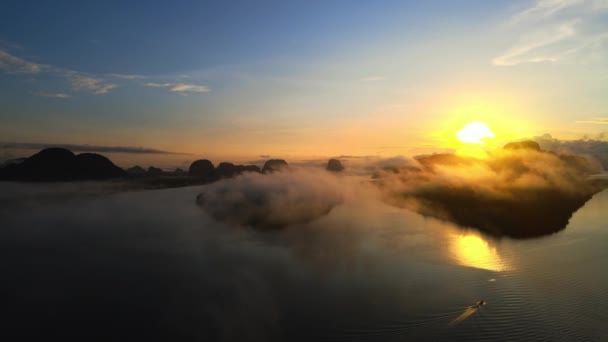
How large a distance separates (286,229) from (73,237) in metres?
21.6

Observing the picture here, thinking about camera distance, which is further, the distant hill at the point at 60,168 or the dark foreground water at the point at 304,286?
the distant hill at the point at 60,168

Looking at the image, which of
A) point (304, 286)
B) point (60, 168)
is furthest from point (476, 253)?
point (60, 168)

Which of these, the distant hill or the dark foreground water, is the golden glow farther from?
the distant hill

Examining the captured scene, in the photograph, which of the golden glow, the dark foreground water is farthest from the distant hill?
the golden glow

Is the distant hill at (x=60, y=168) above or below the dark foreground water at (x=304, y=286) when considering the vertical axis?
above

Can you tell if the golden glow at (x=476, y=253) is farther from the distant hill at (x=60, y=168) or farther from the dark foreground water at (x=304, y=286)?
the distant hill at (x=60, y=168)

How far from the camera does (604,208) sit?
53562 millimetres

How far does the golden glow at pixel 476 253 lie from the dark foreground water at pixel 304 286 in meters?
0.13

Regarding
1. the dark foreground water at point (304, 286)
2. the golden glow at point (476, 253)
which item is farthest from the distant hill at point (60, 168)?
the golden glow at point (476, 253)

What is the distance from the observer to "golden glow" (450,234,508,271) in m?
21.9

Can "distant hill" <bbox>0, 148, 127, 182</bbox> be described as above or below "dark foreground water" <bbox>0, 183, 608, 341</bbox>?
above

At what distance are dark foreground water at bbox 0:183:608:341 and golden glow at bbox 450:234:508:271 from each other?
13cm

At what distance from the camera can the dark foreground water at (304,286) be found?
1333cm

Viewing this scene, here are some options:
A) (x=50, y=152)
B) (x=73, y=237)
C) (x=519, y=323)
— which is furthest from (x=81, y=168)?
(x=519, y=323)
